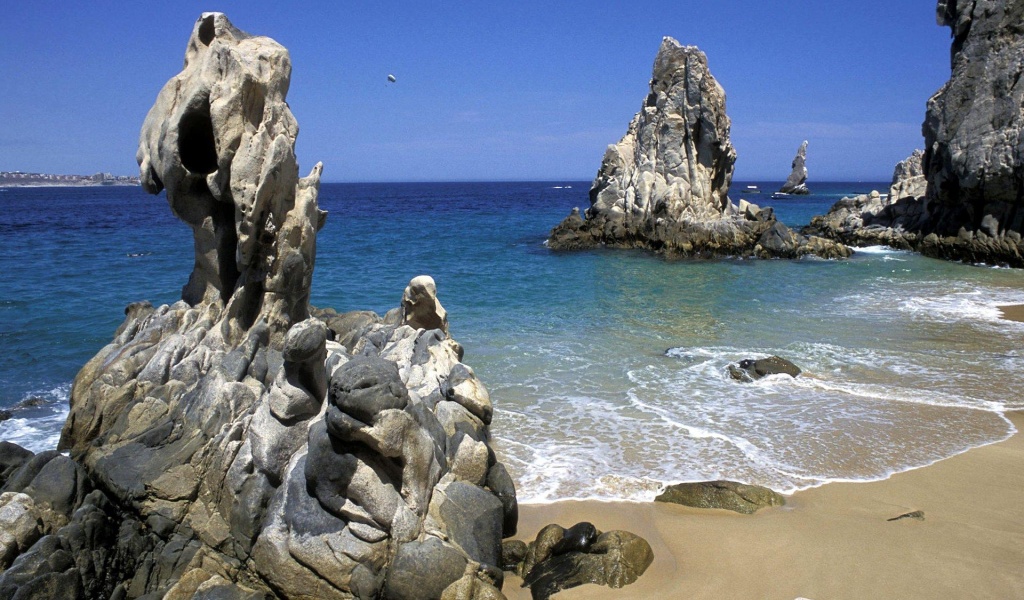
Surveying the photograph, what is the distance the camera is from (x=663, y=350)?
1488 cm

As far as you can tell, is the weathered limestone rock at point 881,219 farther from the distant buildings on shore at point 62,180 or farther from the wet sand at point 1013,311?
the distant buildings on shore at point 62,180

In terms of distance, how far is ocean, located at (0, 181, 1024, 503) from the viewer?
9500 millimetres

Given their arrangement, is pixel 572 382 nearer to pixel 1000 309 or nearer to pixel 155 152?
pixel 155 152

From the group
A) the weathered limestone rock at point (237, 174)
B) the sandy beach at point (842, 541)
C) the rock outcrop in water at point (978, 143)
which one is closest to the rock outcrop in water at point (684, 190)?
the rock outcrop in water at point (978, 143)

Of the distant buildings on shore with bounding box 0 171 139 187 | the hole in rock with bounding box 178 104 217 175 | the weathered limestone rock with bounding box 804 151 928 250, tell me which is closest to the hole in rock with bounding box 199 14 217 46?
the hole in rock with bounding box 178 104 217 175

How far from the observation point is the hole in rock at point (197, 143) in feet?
30.2

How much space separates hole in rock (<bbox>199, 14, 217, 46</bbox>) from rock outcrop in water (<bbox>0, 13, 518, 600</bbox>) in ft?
0.10

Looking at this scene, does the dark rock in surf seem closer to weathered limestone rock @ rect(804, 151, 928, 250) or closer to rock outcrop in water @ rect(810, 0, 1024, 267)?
rock outcrop in water @ rect(810, 0, 1024, 267)

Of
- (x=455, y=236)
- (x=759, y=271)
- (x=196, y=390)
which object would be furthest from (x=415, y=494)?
(x=455, y=236)

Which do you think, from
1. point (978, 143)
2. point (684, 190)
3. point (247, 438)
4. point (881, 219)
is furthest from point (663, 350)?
point (881, 219)

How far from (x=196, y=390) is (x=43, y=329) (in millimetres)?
10184

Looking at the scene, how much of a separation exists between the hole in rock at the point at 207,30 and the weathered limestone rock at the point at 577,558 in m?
7.58

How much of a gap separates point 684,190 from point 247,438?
1159 inches

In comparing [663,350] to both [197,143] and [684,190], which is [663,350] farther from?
[684,190]
